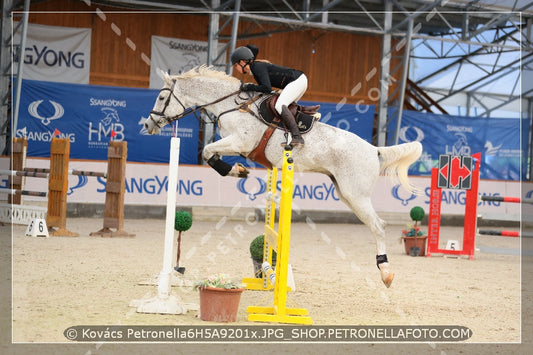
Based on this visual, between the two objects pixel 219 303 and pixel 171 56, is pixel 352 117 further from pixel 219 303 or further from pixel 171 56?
pixel 219 303

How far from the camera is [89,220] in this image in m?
12.8

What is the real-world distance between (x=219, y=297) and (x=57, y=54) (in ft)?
47.1

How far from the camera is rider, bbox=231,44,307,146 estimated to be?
608 cm

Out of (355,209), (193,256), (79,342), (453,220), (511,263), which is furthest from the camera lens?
(453,220)

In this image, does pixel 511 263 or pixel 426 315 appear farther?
pixel 511 263

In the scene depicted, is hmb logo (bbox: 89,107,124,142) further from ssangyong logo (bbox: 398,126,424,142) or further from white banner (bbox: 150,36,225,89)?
ssangyong logo (bbox: 398,126,424,142)

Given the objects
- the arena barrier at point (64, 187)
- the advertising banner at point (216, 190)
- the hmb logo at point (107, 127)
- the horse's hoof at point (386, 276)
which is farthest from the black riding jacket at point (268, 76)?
the hmb logo at point (107, 127)

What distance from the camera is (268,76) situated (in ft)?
20.6

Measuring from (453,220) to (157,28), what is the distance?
9.32m

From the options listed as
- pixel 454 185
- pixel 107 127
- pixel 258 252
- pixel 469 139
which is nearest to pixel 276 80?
pixel 258 252

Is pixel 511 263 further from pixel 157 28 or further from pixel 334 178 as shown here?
pixel 157 28

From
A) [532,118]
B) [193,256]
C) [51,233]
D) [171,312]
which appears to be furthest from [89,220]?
[532,118]

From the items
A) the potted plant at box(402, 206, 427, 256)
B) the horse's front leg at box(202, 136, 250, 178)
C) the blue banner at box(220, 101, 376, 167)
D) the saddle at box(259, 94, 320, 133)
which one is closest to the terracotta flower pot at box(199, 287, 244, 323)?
the horse's front leg at box(202, 136, 250, 178)

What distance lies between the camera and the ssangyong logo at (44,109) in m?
16.0
